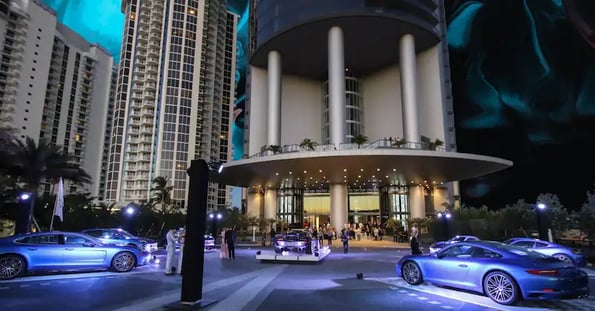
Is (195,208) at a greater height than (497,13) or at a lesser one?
lesser

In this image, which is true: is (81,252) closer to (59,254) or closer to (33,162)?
(59,254)

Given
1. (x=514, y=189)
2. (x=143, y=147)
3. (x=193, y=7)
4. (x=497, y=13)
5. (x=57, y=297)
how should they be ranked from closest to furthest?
(x=57, y=297) → (x=514, y=189) → (x=497, y=13) → (x=143, y=147) → (x=193, y=7)

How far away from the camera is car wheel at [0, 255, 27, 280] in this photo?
36.3 feet

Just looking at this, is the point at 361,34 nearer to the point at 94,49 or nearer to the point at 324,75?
the point at 324,75

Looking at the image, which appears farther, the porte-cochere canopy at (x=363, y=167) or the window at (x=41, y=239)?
the porte-cochere canopy at (x=363, y=167)

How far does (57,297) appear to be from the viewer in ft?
28.0

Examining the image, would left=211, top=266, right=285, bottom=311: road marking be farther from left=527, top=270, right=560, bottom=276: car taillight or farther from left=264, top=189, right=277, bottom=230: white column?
left=264, top=189, right=277, bottom=230: white column

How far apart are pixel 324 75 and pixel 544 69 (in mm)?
34593

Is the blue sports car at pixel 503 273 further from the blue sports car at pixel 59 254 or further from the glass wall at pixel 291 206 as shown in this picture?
the glass wall at pixel 291 206

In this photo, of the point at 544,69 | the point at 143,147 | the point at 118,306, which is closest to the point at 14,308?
the point at 118,306

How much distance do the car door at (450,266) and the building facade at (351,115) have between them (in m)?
23.0

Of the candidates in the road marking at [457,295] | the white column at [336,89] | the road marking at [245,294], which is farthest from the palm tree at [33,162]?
the white column at [336,89]

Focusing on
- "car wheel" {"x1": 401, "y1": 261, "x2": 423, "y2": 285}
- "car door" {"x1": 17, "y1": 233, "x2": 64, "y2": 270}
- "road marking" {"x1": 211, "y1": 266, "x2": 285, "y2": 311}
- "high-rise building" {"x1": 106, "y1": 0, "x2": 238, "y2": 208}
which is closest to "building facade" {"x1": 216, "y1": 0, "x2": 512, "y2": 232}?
"road marking" {"x1": 211, "y1": 266, "x2": 285, "y2": 311}

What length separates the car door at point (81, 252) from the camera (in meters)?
12.2
